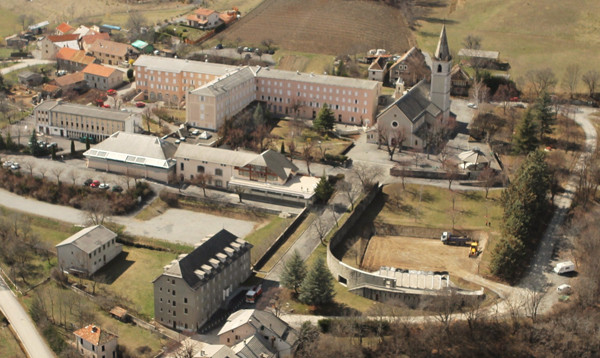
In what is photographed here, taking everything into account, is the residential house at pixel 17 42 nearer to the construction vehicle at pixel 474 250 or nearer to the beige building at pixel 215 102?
the beige building at pixel 215 102

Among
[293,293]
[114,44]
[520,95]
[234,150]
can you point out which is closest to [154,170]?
[234,150]

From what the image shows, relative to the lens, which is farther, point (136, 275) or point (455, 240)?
point (455, 240)

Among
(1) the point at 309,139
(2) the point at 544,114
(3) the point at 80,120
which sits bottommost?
(1) the point at 309,139

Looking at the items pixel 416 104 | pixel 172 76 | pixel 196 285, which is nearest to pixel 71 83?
pixel 172 76

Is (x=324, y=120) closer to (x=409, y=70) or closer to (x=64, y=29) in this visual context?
(x=409, y=70)

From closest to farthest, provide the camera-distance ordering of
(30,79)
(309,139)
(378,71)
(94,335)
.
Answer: (94,335), (309,139), (378,71), (30,79)

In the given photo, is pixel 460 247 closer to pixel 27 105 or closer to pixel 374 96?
pixel 374 96

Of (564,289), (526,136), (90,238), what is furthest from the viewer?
(526,136)
